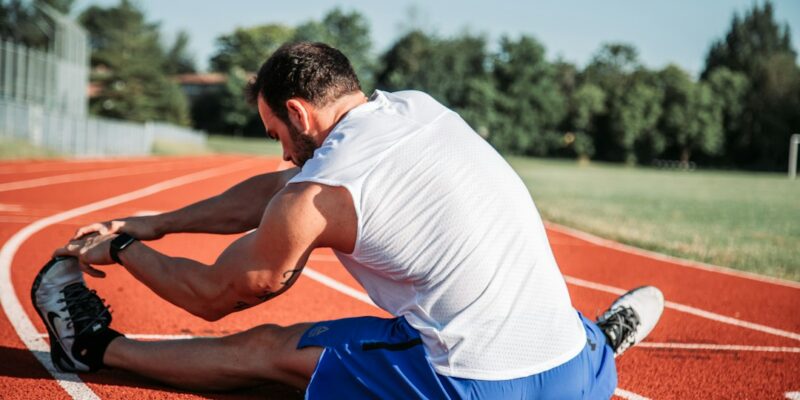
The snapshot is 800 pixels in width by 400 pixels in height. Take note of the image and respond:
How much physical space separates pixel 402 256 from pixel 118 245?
1.27m

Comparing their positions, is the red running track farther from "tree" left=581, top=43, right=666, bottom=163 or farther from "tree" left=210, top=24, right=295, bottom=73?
"tree" left=210, top=24, right=295, bottom=73

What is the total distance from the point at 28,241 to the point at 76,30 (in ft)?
94.5

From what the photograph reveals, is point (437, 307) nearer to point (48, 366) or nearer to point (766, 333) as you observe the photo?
point (48, 366)

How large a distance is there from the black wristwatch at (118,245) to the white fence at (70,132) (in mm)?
24615

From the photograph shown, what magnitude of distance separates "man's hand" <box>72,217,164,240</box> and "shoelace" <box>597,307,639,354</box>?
2172mm

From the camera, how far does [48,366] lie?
364 cm

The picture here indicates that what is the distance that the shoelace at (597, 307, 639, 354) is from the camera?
3.63 meters

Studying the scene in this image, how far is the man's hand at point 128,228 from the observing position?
10.6 ft

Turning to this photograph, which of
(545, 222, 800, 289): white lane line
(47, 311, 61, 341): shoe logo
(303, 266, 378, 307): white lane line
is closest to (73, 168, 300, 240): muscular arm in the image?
(47, 311, 61, 341): shoe logo

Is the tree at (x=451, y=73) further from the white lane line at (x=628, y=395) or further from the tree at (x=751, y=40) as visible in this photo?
the white lane line at (x=628, y=395)

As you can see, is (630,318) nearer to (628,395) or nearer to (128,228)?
(628,395)

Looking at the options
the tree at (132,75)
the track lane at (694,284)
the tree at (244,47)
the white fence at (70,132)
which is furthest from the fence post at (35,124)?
the tree at (244,47)

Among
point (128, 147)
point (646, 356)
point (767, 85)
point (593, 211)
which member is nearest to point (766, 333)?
point (646, 356)

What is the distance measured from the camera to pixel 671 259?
29.0ft
